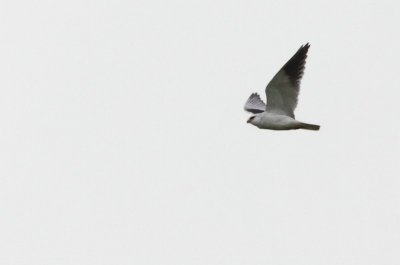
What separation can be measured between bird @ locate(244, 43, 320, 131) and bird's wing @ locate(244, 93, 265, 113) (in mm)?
2414

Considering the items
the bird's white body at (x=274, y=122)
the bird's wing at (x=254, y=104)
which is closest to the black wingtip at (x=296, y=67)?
the bird's white body at (x=274, y=122)

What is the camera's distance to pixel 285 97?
19.3m

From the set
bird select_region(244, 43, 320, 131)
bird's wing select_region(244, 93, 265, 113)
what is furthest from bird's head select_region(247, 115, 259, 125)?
bird's wing select_region(244, 93, 265, 113)

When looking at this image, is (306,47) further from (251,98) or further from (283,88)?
(251,98)

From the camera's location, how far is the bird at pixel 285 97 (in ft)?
62.2

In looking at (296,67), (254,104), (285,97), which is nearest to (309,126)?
(285,97)

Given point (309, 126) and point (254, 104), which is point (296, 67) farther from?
point (254, 104)

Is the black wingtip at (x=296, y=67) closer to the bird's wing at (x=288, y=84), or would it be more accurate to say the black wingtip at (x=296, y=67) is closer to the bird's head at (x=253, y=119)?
the bird's wing at (x=288, y=84)

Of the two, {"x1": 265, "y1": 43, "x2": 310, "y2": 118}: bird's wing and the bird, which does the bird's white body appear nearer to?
the bird

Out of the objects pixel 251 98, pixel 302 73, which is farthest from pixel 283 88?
pixel 251 98

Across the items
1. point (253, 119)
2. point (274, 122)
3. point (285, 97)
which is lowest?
point (274, 122)

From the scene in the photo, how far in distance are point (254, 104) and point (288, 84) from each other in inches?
149

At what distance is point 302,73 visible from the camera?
19000mm

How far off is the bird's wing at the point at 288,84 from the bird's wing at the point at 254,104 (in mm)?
2816
